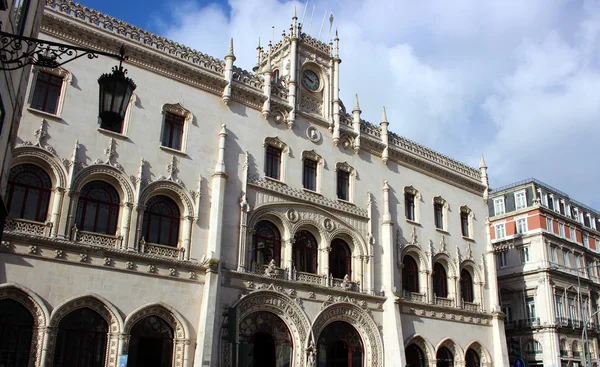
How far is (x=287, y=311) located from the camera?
92.1ft

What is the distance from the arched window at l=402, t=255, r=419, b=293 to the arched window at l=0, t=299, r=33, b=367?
20862 mm

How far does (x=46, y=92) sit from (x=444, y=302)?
83.9ft

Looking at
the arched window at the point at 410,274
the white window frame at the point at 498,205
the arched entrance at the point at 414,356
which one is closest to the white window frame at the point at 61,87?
the arched window at the point at 410,274

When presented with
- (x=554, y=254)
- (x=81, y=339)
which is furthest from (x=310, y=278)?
(x=554, y=254)

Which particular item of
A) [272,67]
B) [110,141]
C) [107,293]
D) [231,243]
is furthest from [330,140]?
[107,293]

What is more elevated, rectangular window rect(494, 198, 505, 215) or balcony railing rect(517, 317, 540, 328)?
rectangular window rect(494, 198, 505, 215)

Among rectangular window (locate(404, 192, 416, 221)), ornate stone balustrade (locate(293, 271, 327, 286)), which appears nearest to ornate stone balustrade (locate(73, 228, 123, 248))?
ornate stone balustrade (locate(293, 271, 327, 286))

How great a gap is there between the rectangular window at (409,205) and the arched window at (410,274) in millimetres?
2660

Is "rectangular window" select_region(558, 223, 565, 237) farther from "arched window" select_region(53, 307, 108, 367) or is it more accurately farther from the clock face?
"arched window" select_region(53, 307, 108, 367)

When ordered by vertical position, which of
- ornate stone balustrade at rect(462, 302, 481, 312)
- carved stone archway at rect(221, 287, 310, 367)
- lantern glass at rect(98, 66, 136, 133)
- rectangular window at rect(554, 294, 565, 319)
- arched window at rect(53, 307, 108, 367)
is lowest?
arched window at rect(53, 307, 108, 367)

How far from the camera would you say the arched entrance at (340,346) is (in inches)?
1153

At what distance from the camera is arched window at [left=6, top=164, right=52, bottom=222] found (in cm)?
2206

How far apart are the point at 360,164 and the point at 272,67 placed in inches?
326

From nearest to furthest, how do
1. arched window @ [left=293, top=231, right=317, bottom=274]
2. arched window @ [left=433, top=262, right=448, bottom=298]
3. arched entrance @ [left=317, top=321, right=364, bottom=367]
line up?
arched entrance @ [left=317, top=321, right=364, bottom=367] < arched window @ [left=293, top=231, right=317, bottom=274] < arched window @ [left=433, top=262, right=448, bottom=298]
